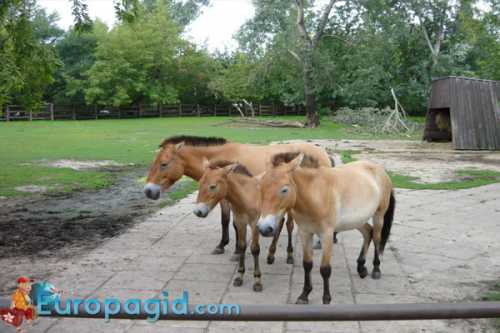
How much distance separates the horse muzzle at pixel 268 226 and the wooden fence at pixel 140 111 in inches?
1522

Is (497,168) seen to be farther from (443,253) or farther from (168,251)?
A: (168,251)

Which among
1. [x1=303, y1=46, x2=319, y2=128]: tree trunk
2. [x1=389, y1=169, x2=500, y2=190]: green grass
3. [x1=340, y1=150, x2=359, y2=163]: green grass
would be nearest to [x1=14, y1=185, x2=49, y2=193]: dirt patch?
[x1=389, y1=169, x2=500, y2=190]: green grass

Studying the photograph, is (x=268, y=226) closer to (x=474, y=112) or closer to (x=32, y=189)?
(x=32, y=189)

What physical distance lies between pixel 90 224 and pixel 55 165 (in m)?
7.37

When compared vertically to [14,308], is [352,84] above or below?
above

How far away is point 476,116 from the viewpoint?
1853 cm

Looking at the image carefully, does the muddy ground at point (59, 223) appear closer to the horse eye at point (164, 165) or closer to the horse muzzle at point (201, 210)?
the horse eye at point (164, 165)

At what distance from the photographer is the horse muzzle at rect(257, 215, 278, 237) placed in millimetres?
3703

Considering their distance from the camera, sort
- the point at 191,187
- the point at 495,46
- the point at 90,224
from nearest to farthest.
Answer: the point at 90,224 < the point at 191,187 < the point at 495,46

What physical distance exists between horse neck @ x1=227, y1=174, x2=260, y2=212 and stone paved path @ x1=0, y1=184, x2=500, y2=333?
0.84 meters

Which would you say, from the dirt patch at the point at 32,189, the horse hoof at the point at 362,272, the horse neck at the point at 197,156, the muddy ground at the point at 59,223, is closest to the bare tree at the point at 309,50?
the muddy ground at the point at 59,223

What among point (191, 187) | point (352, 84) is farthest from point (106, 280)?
point (352, 84)

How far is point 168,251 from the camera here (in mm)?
6098

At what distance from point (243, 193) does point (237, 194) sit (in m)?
0.06
